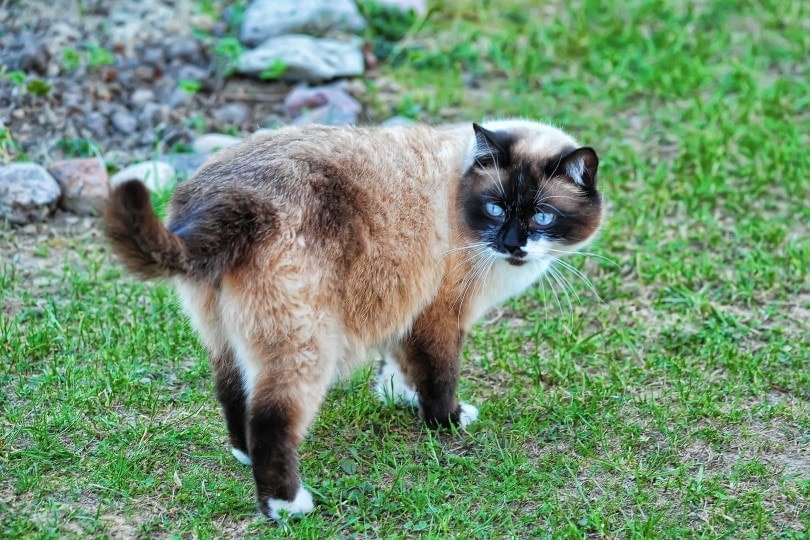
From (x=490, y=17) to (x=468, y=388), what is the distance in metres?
4.33

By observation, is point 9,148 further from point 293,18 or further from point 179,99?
point 293,18

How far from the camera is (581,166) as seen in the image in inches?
150

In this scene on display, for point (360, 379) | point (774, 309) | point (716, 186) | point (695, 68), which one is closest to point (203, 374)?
point (360, 379)

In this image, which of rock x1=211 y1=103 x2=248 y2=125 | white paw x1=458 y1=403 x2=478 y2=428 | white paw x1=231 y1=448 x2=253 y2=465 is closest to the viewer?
white paw x1=231 y1=448 x2=253 y2=465

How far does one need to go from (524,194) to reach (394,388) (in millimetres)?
1070

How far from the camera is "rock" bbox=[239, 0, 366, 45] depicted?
7008 mm

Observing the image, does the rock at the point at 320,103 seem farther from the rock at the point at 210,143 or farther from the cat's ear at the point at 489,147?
the cat's ear at the point at 489,147

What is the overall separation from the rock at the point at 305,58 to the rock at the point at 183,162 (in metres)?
1.13

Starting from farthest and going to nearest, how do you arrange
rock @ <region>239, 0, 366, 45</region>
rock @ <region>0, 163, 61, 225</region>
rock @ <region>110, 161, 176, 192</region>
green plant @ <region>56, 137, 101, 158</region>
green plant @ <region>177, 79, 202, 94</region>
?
rock @ <region>239, 0, 366, 45</region> → green plant @ <region>177, 79, 202, 94</region> → green plant @ <region>56, 137, 101, 158</region> → rock @ <region>110, 161, 176, 192</region> → rock @ <region>0, 163, 61, 225</region>

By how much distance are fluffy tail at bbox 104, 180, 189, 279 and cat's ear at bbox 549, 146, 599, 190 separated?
5.05ft

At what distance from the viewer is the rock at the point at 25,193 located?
5.27 m

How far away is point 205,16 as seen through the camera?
7168 mm

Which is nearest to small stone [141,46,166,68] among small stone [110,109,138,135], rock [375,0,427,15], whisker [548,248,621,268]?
small stone [110,109,138,135]

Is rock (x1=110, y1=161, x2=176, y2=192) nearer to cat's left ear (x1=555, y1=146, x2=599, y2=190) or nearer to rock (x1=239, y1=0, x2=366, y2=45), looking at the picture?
rock (x1=239, y1=0, x2=366, y2=45)
